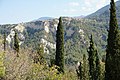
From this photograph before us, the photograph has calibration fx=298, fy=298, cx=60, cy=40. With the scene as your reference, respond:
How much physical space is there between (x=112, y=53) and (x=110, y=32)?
113 inches

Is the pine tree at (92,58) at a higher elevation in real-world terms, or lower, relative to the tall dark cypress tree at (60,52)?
lower

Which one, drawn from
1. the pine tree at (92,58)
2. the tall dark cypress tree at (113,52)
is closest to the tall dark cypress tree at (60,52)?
the tall dark cypress tree at (113,52)

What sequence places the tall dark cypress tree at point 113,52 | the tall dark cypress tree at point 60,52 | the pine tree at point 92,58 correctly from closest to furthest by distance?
1. the tall dark cypress tree at point 113,52
2. the tall dark cypress tree at point 60,52
3. the pine tree at point 92,58

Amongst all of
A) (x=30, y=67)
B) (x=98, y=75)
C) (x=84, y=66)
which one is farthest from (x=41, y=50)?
Result: (x=30, y=67)

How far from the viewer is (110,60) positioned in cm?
3809

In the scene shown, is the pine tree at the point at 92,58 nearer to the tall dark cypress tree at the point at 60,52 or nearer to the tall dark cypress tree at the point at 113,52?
the tall dark cypress tree at the point at 60,52

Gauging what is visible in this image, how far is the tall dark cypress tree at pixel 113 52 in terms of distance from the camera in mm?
37438

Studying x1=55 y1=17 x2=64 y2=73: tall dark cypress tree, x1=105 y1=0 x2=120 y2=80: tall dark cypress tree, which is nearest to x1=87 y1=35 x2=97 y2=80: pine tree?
x1=55 y1=17 x2=64 y2=73: tall dark cypress tree

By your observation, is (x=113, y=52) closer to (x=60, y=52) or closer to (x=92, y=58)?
(x=60, y=52)

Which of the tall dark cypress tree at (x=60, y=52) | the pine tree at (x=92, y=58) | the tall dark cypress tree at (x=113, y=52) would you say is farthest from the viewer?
the pine tree at (x=92, y=58)

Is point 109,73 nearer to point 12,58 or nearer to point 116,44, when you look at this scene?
point 116,44

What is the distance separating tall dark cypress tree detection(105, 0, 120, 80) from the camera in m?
37.4

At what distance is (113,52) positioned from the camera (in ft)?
129

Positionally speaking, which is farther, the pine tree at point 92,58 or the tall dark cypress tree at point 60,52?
the pine tree at point 92,58
